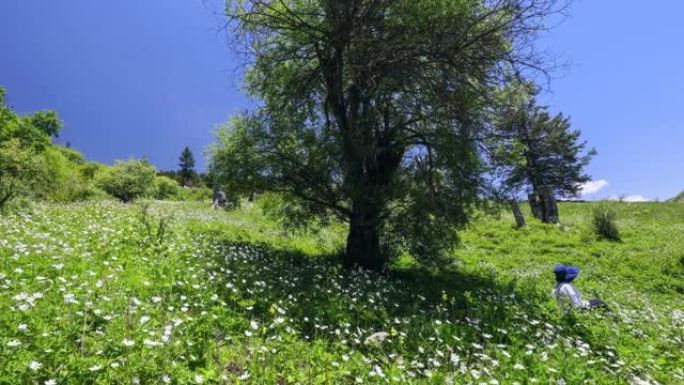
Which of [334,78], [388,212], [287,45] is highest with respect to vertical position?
[287,45]

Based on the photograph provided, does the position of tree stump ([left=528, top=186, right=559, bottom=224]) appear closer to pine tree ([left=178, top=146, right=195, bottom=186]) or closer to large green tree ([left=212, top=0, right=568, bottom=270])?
large green tree ([left=212, top=0, right=568, bottom=270])

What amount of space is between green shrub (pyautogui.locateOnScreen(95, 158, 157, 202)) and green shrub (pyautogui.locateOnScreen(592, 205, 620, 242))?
105ft

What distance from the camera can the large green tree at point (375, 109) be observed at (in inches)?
358

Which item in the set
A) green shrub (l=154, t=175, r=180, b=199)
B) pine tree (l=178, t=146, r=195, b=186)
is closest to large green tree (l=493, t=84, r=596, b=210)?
green shrub (l=154, t=175, r=180, b=199)

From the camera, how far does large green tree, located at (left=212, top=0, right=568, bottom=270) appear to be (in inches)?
358

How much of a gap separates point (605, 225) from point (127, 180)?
3584 cm

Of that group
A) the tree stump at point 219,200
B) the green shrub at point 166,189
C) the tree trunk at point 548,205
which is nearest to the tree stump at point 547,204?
the tree trunk at point 548,205

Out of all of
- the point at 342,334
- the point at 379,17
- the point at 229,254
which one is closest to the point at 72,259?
the point at 229,254

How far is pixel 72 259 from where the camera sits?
6562mm

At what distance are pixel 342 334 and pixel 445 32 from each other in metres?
6.54

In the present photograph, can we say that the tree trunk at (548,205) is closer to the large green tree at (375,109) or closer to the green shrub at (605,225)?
the green shrub at (605,225)

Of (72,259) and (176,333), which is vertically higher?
(72,259)

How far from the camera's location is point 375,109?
10.3 metres

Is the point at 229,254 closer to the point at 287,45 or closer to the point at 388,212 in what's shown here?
the point at 388,212
